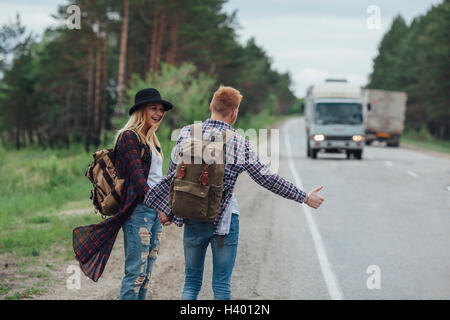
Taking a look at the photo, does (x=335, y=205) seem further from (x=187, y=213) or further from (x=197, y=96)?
(x=197, y=96)

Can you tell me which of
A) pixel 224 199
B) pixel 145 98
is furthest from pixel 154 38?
pixel 224 199

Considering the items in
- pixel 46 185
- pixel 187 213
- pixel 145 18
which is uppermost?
pixel 145 18

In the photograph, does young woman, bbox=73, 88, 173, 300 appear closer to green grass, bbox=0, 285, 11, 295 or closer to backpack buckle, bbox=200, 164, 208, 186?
backpack buckle, bbox=200, 164, 208, 186

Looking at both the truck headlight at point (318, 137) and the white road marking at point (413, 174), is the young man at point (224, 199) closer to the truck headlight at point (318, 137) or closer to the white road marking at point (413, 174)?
the white road marking at point (413, 174)

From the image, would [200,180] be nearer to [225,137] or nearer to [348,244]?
[225,137]

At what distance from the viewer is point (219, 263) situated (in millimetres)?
4441

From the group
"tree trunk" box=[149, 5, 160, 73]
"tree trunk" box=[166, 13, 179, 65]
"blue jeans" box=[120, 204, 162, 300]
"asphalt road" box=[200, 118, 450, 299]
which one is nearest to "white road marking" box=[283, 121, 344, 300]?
"asphalt road" box=[200, 118, 450, 299]

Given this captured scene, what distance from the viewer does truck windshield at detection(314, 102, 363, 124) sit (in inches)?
1014

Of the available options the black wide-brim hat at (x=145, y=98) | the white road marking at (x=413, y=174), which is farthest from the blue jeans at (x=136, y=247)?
the white road marking at (x=413, y=174)

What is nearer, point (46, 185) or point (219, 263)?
point (219, 263)

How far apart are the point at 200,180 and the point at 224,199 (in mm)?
279

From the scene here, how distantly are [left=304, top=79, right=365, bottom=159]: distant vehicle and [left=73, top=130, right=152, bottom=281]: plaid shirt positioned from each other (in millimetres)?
21074
